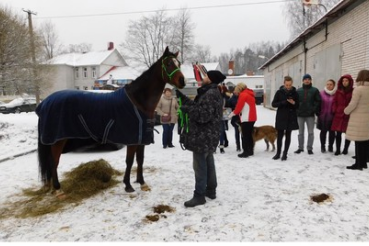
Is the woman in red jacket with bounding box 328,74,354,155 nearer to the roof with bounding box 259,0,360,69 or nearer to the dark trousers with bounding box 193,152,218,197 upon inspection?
the dark trousers with bounding box 193,152,218,197

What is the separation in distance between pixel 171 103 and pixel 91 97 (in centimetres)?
389

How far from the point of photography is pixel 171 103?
803cm

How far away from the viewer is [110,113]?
4133 millimetres

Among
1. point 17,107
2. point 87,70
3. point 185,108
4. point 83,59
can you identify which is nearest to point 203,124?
point 185,108

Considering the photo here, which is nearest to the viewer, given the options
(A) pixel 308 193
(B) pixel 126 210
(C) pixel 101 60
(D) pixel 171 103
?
(B) pixel 126 210

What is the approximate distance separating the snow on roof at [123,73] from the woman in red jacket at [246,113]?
36.9 metres

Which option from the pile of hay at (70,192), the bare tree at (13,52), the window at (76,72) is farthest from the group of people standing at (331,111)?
the window at (76,72)

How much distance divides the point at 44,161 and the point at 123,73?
3981 centimetres

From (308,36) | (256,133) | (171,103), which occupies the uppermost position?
(308,36)

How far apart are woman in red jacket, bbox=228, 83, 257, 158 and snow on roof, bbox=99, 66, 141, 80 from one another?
36867 mm

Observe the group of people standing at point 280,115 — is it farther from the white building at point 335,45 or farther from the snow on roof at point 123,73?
the snow on roof at point 123,73

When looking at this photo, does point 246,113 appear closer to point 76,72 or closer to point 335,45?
point 335,45
